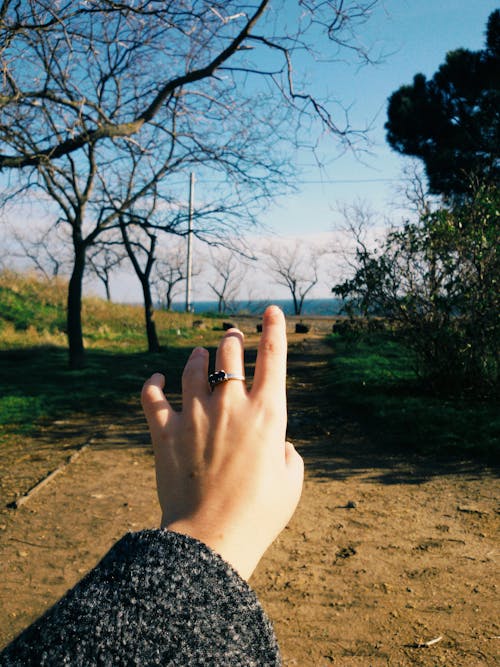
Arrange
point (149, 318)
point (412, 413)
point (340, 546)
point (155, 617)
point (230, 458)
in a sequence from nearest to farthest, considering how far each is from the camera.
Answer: point (155, 617), point (230, 458), point (340, 546), point (412, 413), point (149, 318)

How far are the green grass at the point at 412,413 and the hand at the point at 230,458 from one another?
639 centimetres

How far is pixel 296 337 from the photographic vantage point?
70.9 ft

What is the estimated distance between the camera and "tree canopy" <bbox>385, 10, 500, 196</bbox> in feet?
55.6

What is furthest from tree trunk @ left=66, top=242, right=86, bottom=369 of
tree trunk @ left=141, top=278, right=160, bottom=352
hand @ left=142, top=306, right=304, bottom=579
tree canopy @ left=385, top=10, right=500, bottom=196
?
hand @ left=142, top=306, right=304, bottom=579

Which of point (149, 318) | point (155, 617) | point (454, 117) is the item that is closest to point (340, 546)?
point (155, 617)

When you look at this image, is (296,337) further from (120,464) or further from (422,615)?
(422,615)

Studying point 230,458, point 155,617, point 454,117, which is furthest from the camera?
point 454,117

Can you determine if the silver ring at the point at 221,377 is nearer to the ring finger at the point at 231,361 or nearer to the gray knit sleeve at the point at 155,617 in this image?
the ring finger at the point at 231,361

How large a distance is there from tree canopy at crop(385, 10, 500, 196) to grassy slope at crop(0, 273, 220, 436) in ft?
31.4

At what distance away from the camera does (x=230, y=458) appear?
0.83 m

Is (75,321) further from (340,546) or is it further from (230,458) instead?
(230,458)

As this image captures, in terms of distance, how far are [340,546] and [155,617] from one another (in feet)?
13.3

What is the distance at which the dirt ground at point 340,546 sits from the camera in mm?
3268

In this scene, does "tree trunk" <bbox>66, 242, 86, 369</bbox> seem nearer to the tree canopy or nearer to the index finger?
the tree canopy
